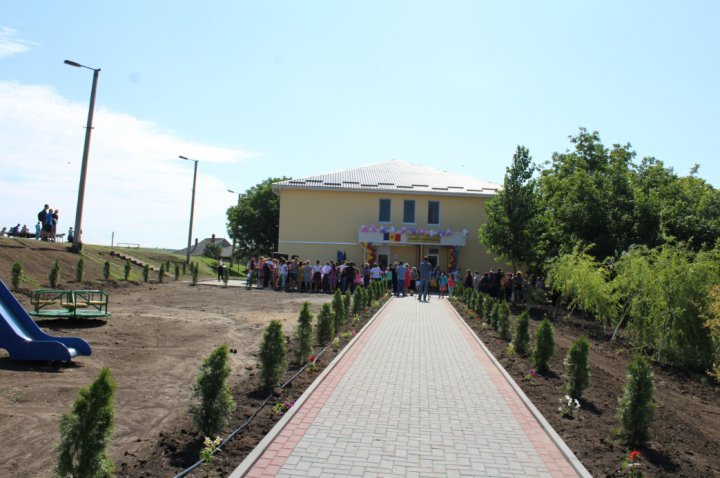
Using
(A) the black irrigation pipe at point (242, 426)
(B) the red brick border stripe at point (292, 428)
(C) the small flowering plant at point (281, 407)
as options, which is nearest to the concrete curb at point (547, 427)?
(B) the red brick border stripe at point (292, 428)

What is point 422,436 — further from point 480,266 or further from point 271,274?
point 480,266

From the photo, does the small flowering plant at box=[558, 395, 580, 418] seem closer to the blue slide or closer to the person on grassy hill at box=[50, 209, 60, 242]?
the blue slide

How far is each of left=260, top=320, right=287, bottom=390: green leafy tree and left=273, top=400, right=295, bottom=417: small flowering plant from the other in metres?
0.90

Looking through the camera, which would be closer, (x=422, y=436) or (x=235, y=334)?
(x=422, y=436)

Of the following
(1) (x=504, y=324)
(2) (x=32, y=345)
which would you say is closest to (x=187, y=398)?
Answer: (2) (x=32, y=345)

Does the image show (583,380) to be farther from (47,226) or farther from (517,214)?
(47,226)

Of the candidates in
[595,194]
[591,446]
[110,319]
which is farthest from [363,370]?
[595,194]

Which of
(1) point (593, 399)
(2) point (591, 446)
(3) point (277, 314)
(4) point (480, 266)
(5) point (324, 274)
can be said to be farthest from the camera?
(4) point (480, 266)

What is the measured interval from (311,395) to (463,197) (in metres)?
30.8

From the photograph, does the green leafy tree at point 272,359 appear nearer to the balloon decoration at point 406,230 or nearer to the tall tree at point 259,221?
the balloon decoration at point 406,230

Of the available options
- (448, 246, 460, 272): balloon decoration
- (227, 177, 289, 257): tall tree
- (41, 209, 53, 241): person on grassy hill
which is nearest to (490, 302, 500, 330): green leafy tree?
(448, 246, 460, 272): balloon decoration

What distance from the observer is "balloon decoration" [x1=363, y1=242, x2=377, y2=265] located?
1420 inches

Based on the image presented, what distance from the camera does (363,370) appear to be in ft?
34.0

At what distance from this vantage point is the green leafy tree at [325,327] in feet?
42.5
